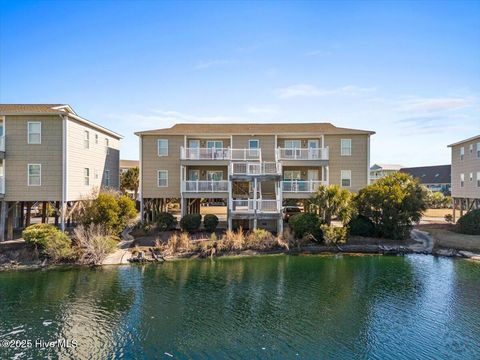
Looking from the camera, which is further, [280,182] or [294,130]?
[294,130]

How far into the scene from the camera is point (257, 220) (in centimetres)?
2853

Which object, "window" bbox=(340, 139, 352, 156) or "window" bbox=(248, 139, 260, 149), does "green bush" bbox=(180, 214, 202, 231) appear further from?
"window" bbox=(340, 139, 352, 156)

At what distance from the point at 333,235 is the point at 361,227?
3245 mm

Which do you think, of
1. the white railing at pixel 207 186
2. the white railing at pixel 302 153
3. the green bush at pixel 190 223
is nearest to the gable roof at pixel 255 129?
the white railing at pixel 302 153

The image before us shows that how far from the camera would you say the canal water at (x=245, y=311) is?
11.0 meters

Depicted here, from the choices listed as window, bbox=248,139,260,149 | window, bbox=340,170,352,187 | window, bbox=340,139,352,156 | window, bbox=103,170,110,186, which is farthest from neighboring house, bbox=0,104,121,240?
window, bbox=340,170,352,187

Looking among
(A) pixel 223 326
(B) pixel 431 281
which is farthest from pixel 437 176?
(A) pixel 223 326

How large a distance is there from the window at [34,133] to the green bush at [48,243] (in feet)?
20.6

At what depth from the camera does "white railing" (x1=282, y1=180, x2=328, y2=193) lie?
91.7ft

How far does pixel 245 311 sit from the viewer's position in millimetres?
13984

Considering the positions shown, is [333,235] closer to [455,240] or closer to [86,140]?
[455,240]

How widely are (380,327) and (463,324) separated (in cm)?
318

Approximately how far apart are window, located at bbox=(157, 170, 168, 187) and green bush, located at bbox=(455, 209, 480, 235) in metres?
26.2

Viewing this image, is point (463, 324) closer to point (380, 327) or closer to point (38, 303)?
point (380, 327)
